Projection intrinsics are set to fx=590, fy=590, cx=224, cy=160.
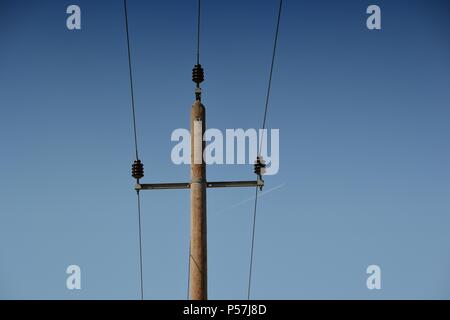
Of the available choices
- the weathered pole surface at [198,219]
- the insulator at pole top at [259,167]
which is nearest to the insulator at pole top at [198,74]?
A: the weathered pole surface at [198,219]

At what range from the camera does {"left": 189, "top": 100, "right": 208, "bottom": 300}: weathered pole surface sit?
9211 mm

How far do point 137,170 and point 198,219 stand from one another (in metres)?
1.89

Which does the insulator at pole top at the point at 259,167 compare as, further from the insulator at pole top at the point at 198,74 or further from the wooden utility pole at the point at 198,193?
the insulator at pole top at the point at 198,74

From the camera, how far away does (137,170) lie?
10633 mm

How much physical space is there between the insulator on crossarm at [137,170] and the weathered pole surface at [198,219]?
1348 mm

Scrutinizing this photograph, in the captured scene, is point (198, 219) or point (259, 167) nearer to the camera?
point (198, 219)

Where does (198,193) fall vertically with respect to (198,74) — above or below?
below

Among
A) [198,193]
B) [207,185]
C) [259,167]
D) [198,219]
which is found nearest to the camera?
[198,219]

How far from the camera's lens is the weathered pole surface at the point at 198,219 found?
363 inches

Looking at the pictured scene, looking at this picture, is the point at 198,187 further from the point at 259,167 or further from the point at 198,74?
the point at 198,74

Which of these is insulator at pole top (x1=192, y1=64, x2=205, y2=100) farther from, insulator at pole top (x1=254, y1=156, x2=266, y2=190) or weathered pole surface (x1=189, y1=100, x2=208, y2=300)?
insulator at pole top (x1=254, y1=156, x2=266, y2=190)

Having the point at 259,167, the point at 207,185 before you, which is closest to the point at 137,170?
the point at 207,185
